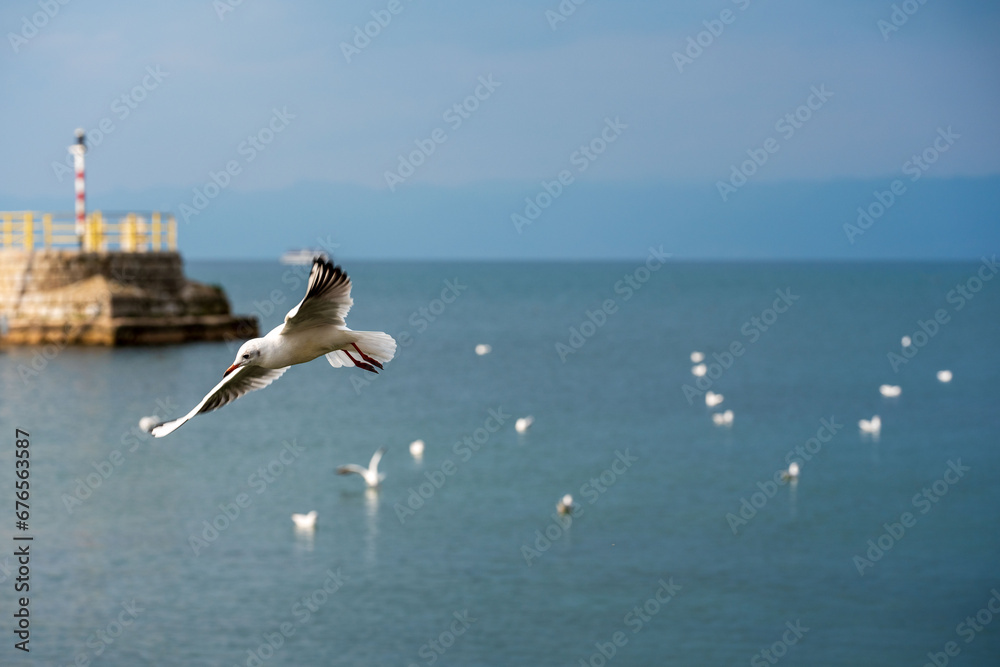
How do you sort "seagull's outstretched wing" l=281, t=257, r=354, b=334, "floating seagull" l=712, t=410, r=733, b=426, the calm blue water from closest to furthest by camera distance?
"seagull's outstretched wing" l=281, t=257, r=354, b=334 → the calm blue water → "floating seagull" l=712, t=410, r=733, b=426

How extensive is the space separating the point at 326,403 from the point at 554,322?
40.4 meters

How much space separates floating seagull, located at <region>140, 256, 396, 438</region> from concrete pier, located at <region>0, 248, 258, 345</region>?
36.4 metres

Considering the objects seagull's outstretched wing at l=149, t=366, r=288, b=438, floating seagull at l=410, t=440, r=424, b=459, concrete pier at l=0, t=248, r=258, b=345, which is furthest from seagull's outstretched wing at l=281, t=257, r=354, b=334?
concrete pier at l=0, t=248, r=258, b=345

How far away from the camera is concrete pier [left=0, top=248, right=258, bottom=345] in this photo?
41906 millimetres

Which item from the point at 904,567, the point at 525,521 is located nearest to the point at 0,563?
the point at 525,521

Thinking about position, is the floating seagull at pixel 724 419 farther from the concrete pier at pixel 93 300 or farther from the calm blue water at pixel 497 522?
the concrete pier at pixel 93 300

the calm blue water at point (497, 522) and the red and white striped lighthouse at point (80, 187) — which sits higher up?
the red and white striped lighthouse at point (80, 187)

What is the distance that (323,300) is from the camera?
6891 millimetres

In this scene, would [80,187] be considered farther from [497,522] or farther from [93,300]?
[497,522]

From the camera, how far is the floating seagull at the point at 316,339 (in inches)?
269

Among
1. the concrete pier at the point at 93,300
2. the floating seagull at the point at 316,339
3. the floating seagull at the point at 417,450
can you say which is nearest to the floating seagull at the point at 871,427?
the floating seagull at the point at 417,450

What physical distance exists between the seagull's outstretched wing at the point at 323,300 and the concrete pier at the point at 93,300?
122ft

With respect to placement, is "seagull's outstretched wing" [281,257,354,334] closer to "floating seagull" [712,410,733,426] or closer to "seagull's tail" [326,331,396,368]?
"seagull's tail" [326,331,396,368]

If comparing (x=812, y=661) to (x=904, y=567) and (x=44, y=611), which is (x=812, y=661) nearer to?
(x=904, y=567)
